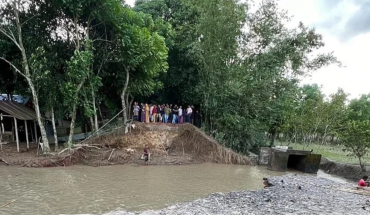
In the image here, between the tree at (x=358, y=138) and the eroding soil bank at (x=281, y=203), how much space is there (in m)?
8.39

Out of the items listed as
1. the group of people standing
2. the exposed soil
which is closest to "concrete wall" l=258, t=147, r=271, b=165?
the exposed soil

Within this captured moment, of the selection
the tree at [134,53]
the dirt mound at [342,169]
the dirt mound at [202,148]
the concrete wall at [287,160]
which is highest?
the tree at [134,53]

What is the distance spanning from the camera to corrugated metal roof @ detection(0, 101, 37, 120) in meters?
24.9

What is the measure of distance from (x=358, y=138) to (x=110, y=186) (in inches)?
683

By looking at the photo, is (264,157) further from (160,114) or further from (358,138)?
(160,114)

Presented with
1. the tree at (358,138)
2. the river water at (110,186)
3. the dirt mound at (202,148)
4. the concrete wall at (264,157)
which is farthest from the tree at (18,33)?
the tree at (358,138)

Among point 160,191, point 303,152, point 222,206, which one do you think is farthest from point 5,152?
point 303,152

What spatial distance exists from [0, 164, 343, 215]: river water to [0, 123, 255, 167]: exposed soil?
1.38 metres

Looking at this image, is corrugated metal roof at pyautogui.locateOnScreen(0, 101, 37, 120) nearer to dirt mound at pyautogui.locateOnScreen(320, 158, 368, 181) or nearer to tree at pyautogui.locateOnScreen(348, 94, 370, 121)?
dirt mound at pyautogui.locateOnScreen(320, 158, 368, 181)

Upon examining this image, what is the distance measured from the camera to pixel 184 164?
25.7 m

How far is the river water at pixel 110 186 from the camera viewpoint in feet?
44.0

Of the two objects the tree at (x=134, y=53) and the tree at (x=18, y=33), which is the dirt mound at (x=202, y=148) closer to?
the tree at (x=134, y=53)

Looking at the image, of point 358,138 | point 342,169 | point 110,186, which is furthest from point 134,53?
point 342,169

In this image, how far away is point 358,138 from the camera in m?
24.3
